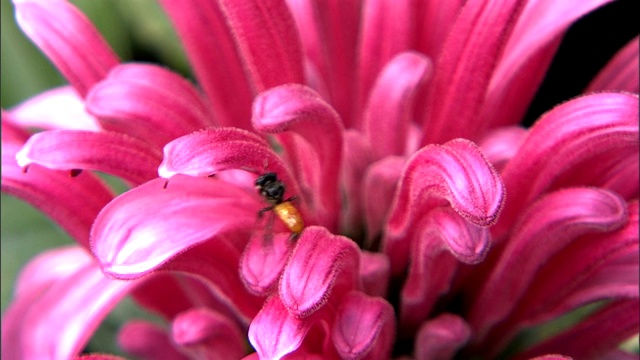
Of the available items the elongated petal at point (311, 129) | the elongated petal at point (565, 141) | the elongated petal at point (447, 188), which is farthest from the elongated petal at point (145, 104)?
the elongated petal at point (565, 141)

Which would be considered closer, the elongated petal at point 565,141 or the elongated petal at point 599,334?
the elongated petal at point 565,141

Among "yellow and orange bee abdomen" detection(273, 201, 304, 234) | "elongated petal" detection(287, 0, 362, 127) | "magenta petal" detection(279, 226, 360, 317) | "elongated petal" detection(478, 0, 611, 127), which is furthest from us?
"elongated petal" detection(287, 0, 362, 127)

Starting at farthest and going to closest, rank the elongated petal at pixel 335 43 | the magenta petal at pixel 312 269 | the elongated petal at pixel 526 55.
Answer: the elongated petal at pixel 335 43, the elongated petal at pixel 526 55, the magenta petal at pixel 312 269

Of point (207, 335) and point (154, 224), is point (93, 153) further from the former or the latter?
point (207, 335)

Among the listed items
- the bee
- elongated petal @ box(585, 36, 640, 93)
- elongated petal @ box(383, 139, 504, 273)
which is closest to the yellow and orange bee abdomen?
the bee

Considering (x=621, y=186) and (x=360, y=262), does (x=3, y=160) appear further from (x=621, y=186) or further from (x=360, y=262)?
(x=621, y=186)

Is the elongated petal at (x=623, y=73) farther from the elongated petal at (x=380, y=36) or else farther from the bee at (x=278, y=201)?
the bee at (x=278, y=201)

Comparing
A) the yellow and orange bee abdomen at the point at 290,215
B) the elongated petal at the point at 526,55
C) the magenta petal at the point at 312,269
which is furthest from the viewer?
the elongated petal at the point at 526,55

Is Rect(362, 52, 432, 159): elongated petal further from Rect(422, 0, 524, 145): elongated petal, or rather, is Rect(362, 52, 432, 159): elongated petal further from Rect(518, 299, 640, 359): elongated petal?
Rect(518, 299, 640, 359): elongated petal

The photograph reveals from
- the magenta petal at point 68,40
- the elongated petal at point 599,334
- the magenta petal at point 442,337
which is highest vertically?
the magenta petal at point 68,40
